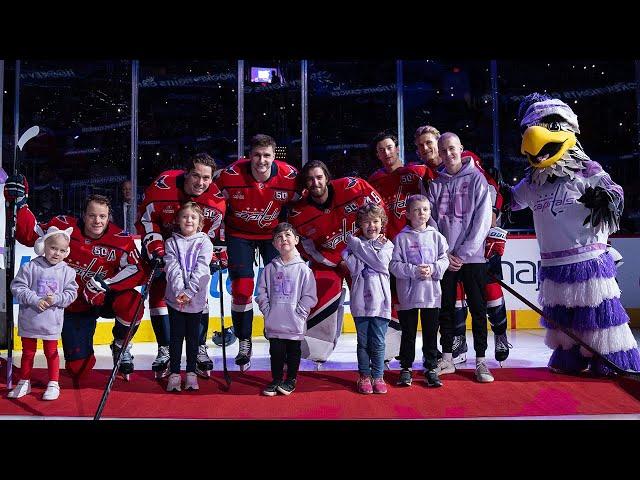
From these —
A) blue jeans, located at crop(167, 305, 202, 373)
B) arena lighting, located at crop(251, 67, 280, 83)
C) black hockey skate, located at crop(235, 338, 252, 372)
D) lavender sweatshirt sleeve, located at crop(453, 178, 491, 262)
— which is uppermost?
arena lighting, located at crop(251, 67, 280, 83)

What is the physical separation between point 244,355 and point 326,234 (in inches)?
33.2

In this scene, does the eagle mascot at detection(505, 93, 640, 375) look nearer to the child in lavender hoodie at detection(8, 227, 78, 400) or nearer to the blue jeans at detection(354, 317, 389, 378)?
the blue jeans at detection(354, 317, 389, 378)

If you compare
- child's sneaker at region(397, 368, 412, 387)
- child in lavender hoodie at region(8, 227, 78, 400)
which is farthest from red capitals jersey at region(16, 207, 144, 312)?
child's sneaker at region(397, 368, 412, 387)

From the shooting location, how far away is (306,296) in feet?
10.9

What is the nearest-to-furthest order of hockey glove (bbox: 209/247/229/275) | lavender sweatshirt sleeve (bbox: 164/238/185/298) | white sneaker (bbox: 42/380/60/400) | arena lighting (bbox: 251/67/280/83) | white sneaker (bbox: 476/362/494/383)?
white sneaker (bbox: 42/380/60/400), lavender sweatshirt sleeve (bbox: 164/238/185/298), white sneaker (bbox: 476/362/494/383), hockey glove (bbox: 209/247/229/275), arena lighting (bbox: 251/67/280/83)

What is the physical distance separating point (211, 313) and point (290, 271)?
2457 mm

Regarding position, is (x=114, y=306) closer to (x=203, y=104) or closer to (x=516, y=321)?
(x=516, y=321)

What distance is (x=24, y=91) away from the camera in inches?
330

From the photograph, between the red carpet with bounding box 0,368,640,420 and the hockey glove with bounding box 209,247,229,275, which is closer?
the red carpet with bounding box 0,368,640,420

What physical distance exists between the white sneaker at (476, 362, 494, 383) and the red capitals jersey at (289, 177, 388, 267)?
996 millimetres

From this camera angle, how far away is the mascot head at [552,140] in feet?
12.0

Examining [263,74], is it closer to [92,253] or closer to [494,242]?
[92,253]

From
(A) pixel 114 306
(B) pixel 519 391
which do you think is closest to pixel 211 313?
(A) pixel 114 306

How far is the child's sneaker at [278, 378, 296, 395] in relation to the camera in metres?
3.31
